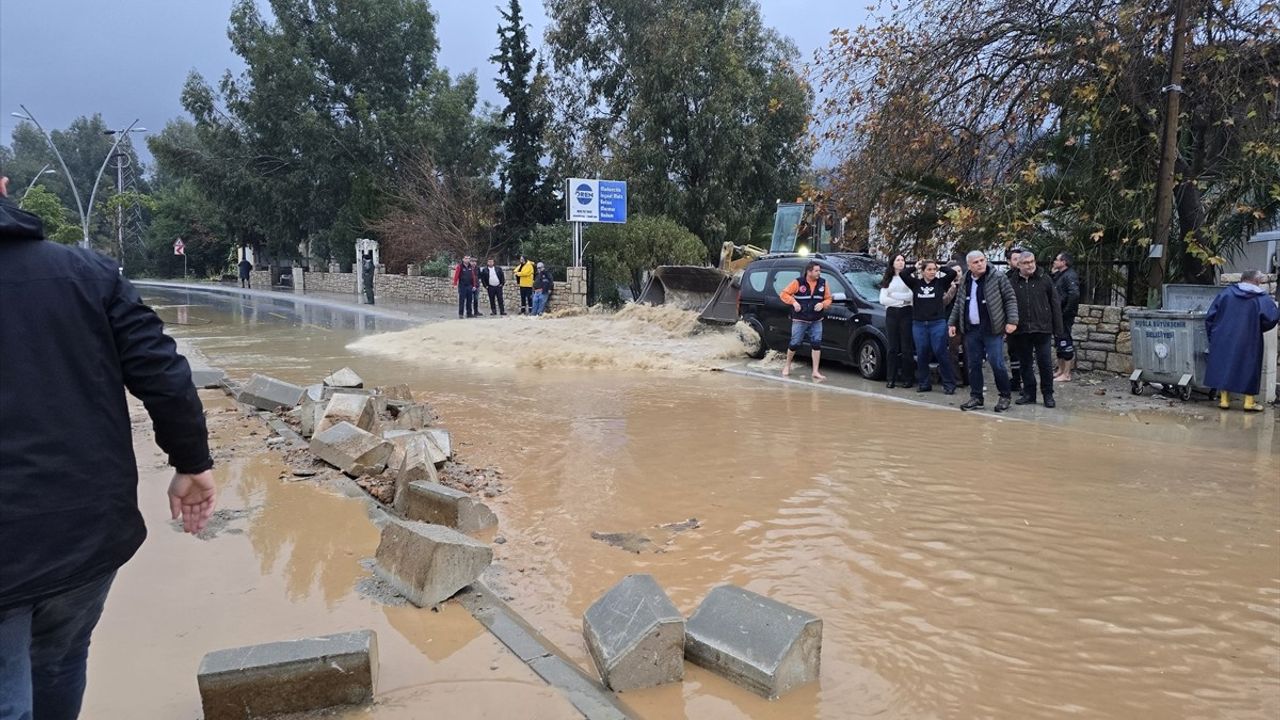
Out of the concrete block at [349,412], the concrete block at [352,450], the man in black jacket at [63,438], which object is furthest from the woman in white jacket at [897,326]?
the man in black jacket at [63,438]

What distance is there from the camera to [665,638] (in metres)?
3.35

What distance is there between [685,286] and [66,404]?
1655 centimetres

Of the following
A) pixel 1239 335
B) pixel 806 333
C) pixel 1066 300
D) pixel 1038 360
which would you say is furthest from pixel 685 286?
pixel 1239 335

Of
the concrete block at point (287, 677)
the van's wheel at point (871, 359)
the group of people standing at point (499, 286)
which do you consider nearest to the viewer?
the concrete block at point (287, 677)

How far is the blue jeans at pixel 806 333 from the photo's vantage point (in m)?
11.5

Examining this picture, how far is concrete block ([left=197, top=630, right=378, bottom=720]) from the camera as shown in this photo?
115 inches

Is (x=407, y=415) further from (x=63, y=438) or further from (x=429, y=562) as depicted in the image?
(x=63, y=438)

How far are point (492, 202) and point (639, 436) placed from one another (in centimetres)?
2651

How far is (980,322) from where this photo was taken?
9086 millimetres

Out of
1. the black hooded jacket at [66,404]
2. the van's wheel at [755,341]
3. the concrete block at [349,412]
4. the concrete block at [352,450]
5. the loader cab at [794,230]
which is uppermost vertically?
the loader cab at [794,230]

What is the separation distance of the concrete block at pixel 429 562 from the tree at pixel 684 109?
22757mm

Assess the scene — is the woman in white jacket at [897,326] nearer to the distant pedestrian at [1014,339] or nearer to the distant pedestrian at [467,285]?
the distant pedestrian at [1014,339]

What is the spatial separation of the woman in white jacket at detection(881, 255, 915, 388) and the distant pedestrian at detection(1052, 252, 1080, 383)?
6.23ft

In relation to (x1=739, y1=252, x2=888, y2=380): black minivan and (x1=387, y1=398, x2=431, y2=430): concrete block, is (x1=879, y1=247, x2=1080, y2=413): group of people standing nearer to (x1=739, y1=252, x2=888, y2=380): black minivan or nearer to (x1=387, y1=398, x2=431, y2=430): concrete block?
(x1=739, y1=252, x2=888, y2=380): black minivan
